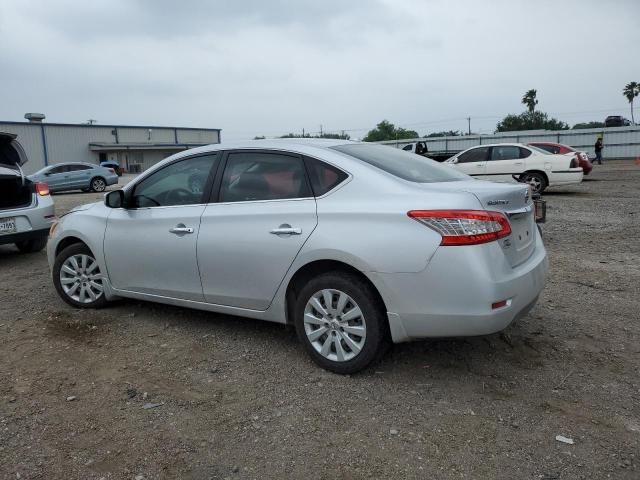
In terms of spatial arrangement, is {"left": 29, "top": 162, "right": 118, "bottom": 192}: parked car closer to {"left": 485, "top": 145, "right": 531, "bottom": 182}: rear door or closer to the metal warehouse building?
{"left": 485, "top": 145, "right": 531, "bottom": 182}: rear door

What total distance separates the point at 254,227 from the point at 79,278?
2244 mm

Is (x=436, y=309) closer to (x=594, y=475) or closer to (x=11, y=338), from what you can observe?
(x=594, y=475)

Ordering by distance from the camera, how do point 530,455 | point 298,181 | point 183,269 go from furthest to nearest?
point 183,269
point 298,181
point 530,455

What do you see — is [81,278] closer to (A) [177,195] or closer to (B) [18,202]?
(A) [177,195]

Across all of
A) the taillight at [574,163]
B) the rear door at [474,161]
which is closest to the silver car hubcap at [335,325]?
the rear door at [474,161]

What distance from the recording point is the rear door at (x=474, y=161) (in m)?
15.0

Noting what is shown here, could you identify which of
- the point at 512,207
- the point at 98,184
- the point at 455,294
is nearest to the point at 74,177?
the point at 98,184

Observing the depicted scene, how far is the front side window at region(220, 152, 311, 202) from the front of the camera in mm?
3811

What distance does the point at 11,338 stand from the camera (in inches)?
176

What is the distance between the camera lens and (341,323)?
11.5ft

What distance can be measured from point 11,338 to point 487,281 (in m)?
3.86

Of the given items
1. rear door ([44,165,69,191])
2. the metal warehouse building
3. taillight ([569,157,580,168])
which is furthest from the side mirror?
the metal warehouse building

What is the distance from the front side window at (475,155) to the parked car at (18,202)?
11.3m

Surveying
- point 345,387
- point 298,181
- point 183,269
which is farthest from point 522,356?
point 183,269
